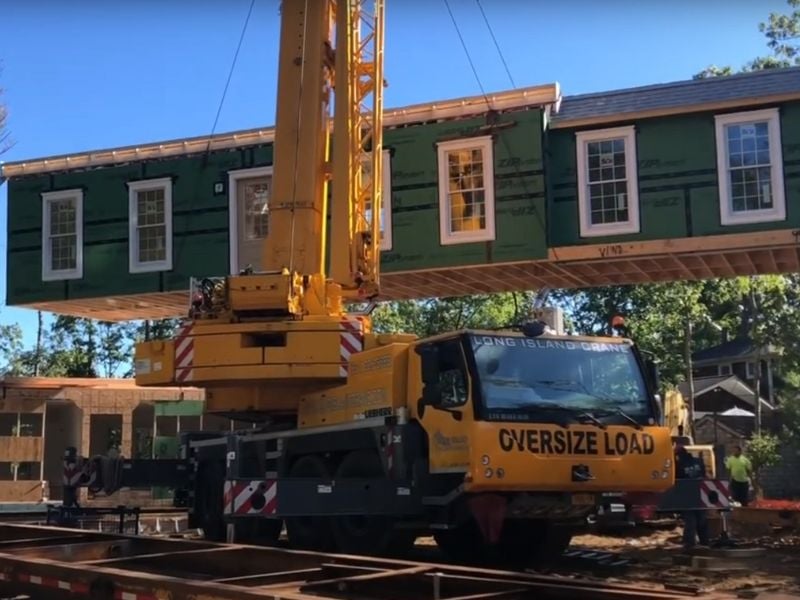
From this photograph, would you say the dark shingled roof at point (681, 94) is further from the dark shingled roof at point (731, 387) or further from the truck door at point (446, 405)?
the dark shingled roof at point (731, 387)

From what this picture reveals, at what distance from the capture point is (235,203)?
23156mm

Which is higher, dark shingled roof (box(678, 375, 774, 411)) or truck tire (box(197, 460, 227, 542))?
dark shingled roof (box(678, 375, 774, 411))

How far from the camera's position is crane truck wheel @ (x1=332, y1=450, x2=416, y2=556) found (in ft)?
37.0

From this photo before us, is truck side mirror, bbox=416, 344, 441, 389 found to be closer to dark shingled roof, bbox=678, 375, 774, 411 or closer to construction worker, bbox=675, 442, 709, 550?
construction worker, bbox=675, 442, 709, 550

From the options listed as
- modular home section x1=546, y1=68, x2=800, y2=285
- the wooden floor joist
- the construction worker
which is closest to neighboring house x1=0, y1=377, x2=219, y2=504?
the wooden floor joist

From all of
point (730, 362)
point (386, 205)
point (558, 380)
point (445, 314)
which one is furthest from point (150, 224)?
point (730, 362)

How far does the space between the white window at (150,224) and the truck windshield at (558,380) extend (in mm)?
14641

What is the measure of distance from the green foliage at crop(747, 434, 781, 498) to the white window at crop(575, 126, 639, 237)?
1781 cm

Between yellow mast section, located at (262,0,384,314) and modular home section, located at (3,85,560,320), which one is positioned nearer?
yellow mast section, located at (262,0,384,314)

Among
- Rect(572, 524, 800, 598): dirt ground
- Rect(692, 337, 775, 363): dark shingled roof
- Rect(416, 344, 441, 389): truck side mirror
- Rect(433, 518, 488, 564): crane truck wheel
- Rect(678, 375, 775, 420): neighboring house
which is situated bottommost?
Rect(572, 524, 800, 598): dirt ground

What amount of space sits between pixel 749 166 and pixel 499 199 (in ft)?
15.9

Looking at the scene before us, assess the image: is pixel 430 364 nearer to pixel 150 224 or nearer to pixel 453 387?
pixel 453 387

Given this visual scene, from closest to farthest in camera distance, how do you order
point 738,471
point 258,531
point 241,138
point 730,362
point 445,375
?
point 445,375, point 258,531, point 738,471, point 241,138, point 730,362

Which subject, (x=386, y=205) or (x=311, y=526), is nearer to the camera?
(x=311, y=526)
